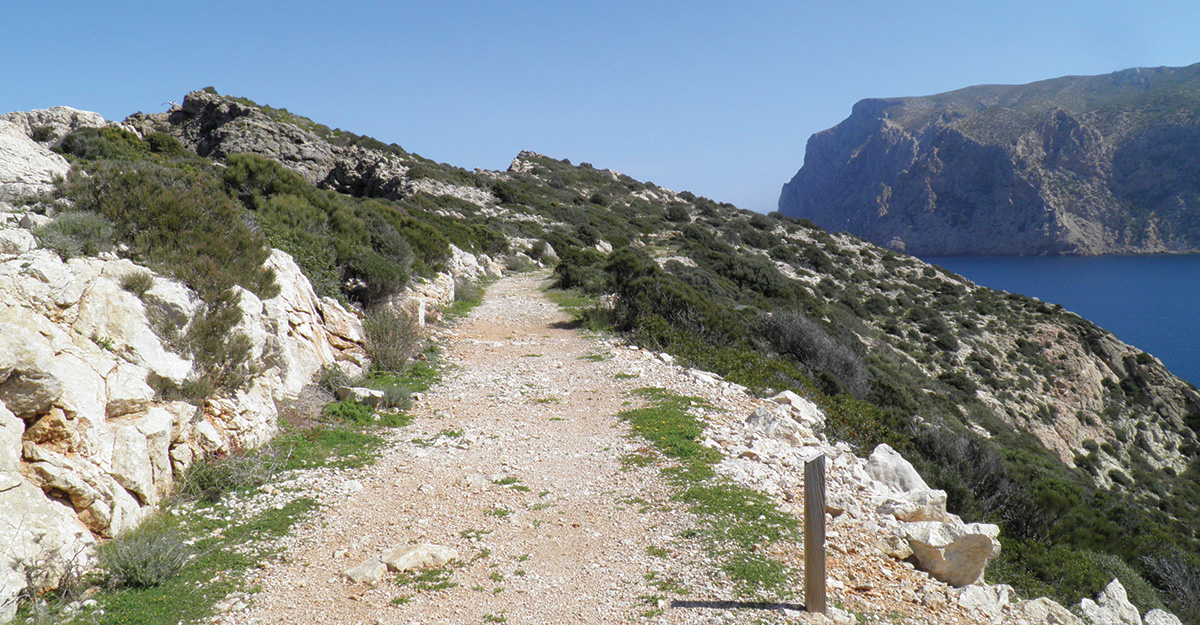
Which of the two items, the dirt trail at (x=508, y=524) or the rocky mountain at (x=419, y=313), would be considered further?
the rocky mountain at (x=419, y=313)

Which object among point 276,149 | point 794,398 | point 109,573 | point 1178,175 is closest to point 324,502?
point 109,573

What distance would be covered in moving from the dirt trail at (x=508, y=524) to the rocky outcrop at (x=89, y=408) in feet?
4.43

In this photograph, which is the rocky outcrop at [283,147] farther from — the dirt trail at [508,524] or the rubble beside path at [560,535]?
the rubble beside path at [560,535]

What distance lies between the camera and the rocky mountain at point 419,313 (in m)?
5.01

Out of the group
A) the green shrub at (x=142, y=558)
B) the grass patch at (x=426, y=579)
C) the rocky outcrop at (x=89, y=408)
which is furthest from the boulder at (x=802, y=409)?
the green shrub at (x=142, y=558)

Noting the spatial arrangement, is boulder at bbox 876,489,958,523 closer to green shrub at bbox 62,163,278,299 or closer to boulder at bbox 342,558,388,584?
boulder at bbox 342,558,388,584

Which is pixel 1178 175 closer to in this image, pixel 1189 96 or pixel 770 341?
pixel 1189 96

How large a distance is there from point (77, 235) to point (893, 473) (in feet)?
30.9

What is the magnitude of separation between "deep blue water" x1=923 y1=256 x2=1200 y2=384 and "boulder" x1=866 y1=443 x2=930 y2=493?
5061 centimetres

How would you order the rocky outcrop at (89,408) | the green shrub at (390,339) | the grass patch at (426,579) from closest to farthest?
1. the rocky outcrop at (89,408)
2. the grass patch at (426,579)
3. the green shrub at (390,339)

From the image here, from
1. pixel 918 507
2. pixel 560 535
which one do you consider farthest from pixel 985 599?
pixel 560 535

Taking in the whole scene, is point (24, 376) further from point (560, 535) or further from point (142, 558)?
point (560, 535)

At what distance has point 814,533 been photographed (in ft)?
12.6

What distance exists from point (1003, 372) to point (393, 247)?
29.7 meters
